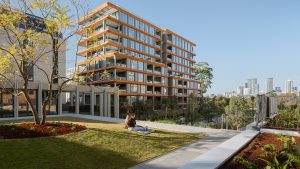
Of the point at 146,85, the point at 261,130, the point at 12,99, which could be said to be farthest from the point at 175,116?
the point at 261,130

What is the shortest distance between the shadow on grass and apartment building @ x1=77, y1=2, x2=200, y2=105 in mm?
29795

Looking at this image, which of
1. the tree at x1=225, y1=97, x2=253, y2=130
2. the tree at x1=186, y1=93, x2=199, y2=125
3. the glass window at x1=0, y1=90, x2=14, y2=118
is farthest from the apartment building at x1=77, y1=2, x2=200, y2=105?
the tree at x1=225, y1=97, x2=253, y2=130

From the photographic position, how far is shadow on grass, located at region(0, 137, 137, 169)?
800cm

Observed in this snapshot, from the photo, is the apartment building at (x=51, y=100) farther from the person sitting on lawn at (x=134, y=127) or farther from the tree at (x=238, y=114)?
the tree at (x=238, y=114)

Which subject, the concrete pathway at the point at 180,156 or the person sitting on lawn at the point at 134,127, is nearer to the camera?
the concrete pathway at the point at 180,156

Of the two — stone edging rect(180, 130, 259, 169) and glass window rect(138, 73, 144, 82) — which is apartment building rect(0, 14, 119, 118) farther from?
glass window rect(138, 73, 144, 82)

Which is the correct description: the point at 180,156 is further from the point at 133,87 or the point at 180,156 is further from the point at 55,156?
the point at 133,87

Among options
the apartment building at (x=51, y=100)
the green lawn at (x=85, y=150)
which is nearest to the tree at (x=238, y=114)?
the apartment building at (x=51, y=100)

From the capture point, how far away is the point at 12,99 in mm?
25422

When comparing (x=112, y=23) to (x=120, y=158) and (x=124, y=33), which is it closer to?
(x=124, y=33)

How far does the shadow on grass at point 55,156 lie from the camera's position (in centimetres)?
800

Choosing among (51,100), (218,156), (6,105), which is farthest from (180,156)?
(51,100)

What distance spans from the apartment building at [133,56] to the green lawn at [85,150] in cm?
2900

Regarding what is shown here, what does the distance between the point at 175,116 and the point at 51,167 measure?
5179cm
